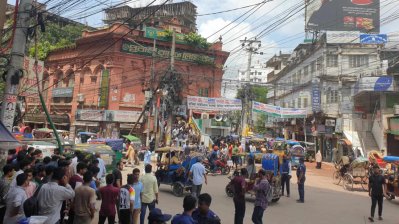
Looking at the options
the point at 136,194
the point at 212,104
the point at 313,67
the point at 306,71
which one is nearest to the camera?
the point at 136,194

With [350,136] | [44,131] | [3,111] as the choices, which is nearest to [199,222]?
[3,111]

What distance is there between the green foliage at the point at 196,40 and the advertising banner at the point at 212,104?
11.8 meters

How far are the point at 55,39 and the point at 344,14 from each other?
1394 inches

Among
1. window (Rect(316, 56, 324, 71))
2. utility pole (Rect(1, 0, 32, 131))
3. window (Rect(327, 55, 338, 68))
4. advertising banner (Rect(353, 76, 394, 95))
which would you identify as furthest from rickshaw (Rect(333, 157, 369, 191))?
window (Rect(316, 56, 324, 71))

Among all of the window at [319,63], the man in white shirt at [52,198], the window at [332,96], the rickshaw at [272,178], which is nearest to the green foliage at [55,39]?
the window at [319,63]

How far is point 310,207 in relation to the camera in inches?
480

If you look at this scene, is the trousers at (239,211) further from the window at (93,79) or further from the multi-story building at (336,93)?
the window at (93,79)

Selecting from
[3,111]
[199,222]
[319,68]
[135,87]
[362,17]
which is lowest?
[199,222]

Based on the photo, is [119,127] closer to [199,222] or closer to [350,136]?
[350,136]

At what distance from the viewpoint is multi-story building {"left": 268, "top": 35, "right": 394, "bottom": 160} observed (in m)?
29.8

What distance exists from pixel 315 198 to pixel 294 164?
12208mm

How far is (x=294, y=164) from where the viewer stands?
85.8 ft

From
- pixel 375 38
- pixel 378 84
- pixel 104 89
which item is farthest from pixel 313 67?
pixel 104 89

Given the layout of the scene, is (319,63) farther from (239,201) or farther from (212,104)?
(239,201)
